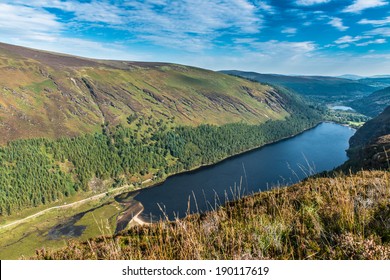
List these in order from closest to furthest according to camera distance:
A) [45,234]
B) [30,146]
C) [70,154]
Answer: [45,234], [30,146], [70,154]

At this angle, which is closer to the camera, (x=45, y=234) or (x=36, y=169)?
(x=45, y=234)

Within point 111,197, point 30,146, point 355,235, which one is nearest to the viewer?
point 355,235

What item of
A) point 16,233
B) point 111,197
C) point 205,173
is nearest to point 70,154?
point 111,197
